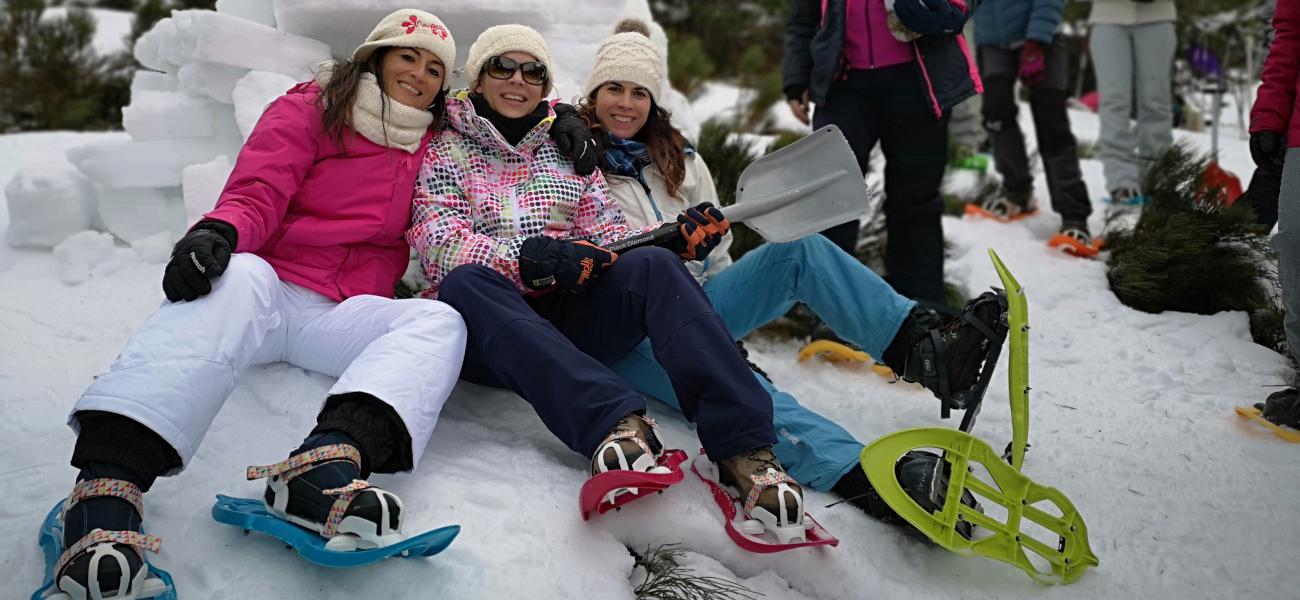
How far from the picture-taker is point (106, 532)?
A: 1.50 metres

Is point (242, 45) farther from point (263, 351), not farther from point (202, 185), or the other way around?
point (263, 351)

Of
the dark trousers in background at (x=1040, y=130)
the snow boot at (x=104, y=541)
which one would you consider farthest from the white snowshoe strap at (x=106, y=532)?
the dark trousers in background at (x=1040, y=130)

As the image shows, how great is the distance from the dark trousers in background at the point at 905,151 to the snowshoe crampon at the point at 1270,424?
968 mm

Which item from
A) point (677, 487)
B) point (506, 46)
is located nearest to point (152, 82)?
point (506, 46)

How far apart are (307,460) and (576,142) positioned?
1136 mm

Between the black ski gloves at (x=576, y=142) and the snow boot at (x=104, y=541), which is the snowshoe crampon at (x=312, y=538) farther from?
the black ski gloves at (x=576, y=142)

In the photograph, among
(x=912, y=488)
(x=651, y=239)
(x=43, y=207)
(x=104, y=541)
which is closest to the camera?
(x=104, y=541)

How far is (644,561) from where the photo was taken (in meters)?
1.85

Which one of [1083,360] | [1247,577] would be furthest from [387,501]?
[1083,360]

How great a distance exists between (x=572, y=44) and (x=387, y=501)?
2340 millimetres

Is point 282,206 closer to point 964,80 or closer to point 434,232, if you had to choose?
point 434,232

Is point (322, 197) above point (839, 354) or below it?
above

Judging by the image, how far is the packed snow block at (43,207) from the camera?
3271 millimetres

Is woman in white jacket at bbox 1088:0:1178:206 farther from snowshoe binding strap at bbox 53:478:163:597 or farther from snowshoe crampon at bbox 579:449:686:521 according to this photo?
snowshoe binding strap at bbox 53:478:163:597
